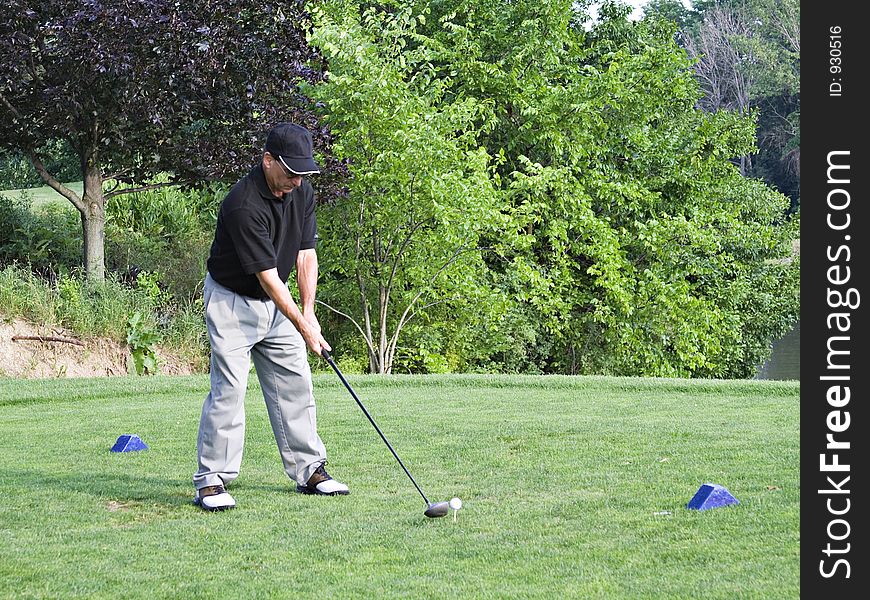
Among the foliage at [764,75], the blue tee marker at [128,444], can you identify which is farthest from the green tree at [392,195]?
the foliage at [764,75]

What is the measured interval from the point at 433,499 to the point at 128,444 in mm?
2314

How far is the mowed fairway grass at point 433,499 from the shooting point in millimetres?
3461

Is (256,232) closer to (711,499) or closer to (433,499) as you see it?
(433,499)

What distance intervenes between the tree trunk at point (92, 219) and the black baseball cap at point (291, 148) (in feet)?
32.9

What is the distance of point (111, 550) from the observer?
13.1 ft

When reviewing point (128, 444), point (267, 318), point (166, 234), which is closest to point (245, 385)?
point (267, 318)

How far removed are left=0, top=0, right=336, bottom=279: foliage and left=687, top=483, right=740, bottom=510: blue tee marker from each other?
914 centimetres

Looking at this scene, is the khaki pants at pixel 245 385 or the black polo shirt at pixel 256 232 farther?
the khaki pants at pixel 245 385

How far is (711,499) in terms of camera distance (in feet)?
13.9

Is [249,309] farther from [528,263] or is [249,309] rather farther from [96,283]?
[528,263]

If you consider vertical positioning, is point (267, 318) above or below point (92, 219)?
below

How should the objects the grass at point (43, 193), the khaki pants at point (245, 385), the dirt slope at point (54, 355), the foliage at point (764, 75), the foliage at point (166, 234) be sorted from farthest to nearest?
the foliage at point (764, 75) < the grass at point (43, 193) < the foliage at point (166, 234) < the dirt slope at point (54, 355) < the khaki pants at point (245, 385)

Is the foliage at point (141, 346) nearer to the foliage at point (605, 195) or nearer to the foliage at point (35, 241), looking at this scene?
the foliage at point (35, 241)
